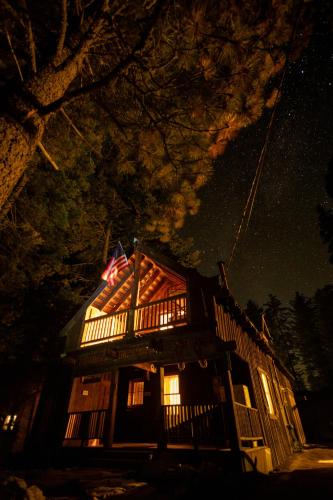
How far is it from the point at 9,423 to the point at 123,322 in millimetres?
6502

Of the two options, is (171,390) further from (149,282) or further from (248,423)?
(149,282)

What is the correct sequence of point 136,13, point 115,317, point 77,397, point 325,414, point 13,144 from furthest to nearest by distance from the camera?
point 325,414 < point 77,397 < point 115,317 < point 136,13 < point 13,144

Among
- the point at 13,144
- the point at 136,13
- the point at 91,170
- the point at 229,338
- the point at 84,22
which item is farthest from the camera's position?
the point at 91,170

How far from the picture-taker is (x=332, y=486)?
5.23 m

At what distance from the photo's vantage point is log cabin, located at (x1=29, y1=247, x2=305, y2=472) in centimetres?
777

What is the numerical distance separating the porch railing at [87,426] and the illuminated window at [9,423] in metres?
2.99

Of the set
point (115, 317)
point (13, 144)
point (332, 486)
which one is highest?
point (115, 317)

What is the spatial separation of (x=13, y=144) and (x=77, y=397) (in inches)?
504

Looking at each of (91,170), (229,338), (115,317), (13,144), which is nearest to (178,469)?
(229,338)

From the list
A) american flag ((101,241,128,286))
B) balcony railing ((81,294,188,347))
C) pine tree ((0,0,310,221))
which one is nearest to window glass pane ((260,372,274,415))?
balcony railing ((81,294,188,347))

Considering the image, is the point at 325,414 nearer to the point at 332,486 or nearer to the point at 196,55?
the point at 332,486

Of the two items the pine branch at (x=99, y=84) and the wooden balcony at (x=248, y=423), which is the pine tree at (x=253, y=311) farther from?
the pine branch at (x=99, y=84)

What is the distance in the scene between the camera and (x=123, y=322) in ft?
35.6

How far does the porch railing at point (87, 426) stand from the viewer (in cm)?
921
